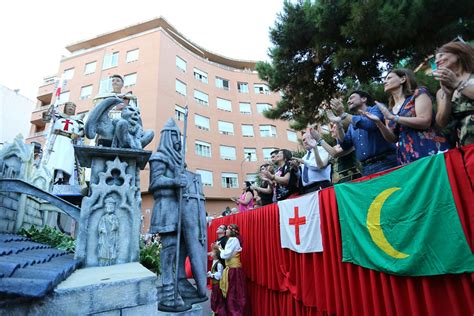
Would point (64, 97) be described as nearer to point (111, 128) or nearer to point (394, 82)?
point (111, 128)

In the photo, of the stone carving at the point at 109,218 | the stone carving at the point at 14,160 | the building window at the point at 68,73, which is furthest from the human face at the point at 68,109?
the building window at the point at 68,73

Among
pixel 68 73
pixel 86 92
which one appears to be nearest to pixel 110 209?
pixel 86 92

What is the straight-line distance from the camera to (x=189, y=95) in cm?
2441

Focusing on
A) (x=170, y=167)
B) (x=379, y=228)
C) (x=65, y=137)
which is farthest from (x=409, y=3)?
(x=65, y=137)

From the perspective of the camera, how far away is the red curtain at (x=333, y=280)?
1.89 m

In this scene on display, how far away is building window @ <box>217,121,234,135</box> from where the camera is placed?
25.8 m

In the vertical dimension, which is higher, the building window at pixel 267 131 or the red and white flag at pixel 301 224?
the building window at pixel 267 131

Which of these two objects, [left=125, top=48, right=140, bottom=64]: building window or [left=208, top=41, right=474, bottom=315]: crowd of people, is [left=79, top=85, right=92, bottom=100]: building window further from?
[left=208, top=41, right=474, bottom=315]: crowd of people

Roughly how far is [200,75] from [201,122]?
529 cm

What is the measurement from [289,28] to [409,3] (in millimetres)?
2711

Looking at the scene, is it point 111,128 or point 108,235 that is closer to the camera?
point 108,235

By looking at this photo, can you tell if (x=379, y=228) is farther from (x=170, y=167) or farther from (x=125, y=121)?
(x=125, y=121)

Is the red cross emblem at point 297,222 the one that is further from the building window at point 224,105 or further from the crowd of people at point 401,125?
the building window at point 224,105

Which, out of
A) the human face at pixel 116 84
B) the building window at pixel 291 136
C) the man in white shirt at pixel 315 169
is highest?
the building window at pixel 291 136
